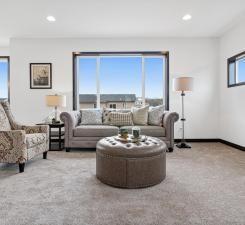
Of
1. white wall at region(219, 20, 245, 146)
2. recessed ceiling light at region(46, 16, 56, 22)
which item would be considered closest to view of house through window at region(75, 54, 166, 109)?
recessed ceiling light at region(46, 16, 56, 22)

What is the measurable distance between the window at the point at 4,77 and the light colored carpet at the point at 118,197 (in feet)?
11.3

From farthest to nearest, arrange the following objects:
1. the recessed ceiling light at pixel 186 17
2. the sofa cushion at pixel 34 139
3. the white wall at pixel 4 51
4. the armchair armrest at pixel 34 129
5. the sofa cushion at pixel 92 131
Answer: the white wall at pixel 4 51
the sofa cushion at pixel 92 131
the recessed ceiling light at pixel 186 17
the armchair armrest at pixel 34 129
the sofa cushion at pixel 34 139

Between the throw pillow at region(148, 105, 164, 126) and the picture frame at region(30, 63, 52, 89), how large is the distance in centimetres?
273

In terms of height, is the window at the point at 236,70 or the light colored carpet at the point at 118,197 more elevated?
the window at the point at 236,70

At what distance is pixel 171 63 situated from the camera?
5.08 m

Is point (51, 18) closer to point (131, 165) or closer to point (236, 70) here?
point (131, 165)

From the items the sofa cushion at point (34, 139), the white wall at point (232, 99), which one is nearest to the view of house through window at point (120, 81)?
the white wall at point (232, 99)

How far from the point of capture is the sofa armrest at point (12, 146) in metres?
2.69

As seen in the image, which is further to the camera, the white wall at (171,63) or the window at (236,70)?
the white wall at (171,63)

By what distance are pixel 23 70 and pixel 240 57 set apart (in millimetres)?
5183

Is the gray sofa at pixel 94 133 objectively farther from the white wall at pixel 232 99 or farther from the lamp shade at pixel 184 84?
the white wall at pixel 232 99

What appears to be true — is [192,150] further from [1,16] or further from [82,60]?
[1,16]

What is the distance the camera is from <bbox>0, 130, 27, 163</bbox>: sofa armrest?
2.69 m

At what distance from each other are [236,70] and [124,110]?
2.69 metres
